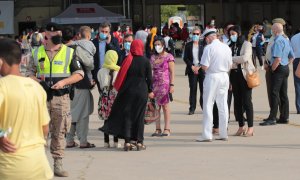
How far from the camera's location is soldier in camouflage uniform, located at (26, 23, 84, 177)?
9836 millimetres

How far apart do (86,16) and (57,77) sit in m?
37.1

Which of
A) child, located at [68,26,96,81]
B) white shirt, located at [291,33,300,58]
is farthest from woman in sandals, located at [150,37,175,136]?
white shirt, located at [291,33,300,58]

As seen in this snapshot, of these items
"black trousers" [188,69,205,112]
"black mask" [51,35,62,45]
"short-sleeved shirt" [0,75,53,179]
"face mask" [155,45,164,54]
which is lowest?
"black trousers" [188,69,205,112]

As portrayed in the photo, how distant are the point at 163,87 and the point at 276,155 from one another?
9.11 feet

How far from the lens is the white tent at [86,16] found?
45.2 metres

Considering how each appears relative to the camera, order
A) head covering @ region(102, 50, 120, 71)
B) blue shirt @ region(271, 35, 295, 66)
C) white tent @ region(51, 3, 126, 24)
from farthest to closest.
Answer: white tent @ region(51, 3, 126, 24) → blue shirt @ region(271, 35, 295, 66) → head covering @ region(102, 50, 120, 71)

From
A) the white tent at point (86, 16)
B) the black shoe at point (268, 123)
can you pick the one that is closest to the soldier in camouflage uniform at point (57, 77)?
the black shoe at point (268, 123)

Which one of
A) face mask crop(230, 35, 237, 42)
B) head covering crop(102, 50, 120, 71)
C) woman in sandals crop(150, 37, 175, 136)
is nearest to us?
head covering crop(102, 50, 120, 71)

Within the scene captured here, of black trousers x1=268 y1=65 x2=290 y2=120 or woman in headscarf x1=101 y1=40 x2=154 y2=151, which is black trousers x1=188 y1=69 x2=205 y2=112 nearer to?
black trousers x1=268 y1=65 x2=290 y2=120

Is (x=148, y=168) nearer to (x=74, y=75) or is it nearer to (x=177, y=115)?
(x=74, y=75)

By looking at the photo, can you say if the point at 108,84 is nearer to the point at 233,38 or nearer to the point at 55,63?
the point at 233,38

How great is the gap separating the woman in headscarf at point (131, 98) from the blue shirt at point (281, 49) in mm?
3501

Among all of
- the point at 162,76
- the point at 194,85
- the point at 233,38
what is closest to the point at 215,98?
the point at 162,76

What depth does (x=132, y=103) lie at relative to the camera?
1207 centimetres
